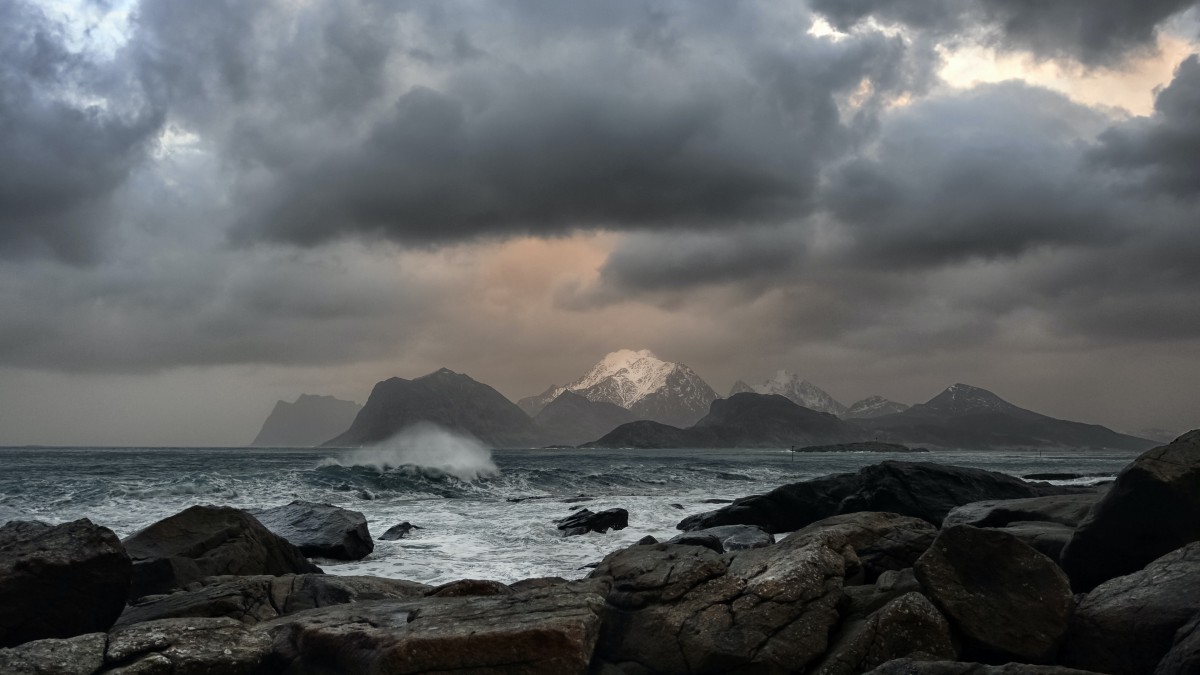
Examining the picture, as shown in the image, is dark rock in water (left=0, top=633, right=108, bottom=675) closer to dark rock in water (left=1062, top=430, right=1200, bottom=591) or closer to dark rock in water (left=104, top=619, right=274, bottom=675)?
dark rock in water (left=104, top=619, right=274, bottom=675)

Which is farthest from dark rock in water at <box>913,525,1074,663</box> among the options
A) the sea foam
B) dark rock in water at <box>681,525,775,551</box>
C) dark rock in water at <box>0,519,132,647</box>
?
the sea foam

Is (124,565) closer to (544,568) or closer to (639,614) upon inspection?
(639,614)

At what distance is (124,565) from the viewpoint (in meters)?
10.6

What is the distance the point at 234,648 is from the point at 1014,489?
73.3 ft

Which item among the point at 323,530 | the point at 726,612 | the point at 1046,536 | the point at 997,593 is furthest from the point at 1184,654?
the point at 323,530

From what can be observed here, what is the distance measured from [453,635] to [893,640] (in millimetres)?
4048

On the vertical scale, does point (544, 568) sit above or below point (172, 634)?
below

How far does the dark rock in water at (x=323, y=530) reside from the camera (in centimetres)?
1816

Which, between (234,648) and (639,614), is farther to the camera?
(639,614)

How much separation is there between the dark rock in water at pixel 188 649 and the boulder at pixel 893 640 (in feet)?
17.7

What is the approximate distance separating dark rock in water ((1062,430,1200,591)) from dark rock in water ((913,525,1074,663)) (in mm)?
2623

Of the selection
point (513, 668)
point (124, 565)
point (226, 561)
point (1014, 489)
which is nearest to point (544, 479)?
point (1014, 489)

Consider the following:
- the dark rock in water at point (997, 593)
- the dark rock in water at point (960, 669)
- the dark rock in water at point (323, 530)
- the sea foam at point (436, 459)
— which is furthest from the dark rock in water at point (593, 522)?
the sea foam at point (436, 459)

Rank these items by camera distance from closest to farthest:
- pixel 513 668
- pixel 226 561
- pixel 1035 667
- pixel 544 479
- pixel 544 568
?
1. pixel 1035 667
2. pixel 513 668
3. pixel 226 561
4. pixel 544 568
5. pixel 544 479
